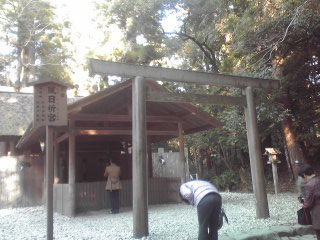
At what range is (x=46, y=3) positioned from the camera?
27547mm

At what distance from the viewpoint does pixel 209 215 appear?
15.6 ft

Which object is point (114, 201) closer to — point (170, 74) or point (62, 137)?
point (62, 137)

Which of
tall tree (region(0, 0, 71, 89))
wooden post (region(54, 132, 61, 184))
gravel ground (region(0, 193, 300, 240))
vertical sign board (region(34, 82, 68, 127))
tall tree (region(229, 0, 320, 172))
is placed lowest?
gravel ground (region(0, 193, 300, 240))

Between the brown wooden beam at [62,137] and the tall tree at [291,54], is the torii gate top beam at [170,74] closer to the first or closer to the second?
the tall tree at [291,54]

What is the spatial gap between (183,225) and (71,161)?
438 cm

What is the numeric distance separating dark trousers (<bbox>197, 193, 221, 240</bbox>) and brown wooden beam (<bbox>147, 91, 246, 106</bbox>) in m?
3.04

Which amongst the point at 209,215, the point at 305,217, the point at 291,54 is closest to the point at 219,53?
the point at 291,54

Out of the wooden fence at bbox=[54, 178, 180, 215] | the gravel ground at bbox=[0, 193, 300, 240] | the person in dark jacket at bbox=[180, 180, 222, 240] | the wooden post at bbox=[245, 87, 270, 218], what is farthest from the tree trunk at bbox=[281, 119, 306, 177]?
the person in dark jacket at bbox=[180, 180, 222, 240]

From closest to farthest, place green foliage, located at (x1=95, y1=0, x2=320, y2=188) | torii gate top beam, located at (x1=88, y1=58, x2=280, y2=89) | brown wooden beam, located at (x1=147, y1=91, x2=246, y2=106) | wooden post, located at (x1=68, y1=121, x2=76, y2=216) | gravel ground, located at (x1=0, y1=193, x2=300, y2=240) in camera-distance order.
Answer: torii gate top beam, located at (x1=88, y1=58, x2=280, y2=89), gravel ground, located at (x1=0, y1=193, x2=300, y2=240), brown wooden beam, located at (x1=147, y1=91, x2=246, y2=106), wooden post, located at (x1=68, y1=121, x2=76, y2=216), green foliage, located at (x1=95, y1=0, x2=320, y2=188)

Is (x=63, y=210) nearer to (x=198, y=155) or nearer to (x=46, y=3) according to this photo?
(x=198, y=155)

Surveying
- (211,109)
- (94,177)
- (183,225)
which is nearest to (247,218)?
(183,225)

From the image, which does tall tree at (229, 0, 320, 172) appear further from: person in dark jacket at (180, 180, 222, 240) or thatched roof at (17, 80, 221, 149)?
person in dark jacket at (180, 180, 222, 240)

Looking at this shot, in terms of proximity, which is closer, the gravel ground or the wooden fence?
the gravel ground

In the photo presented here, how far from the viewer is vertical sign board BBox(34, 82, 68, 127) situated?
6273mm
